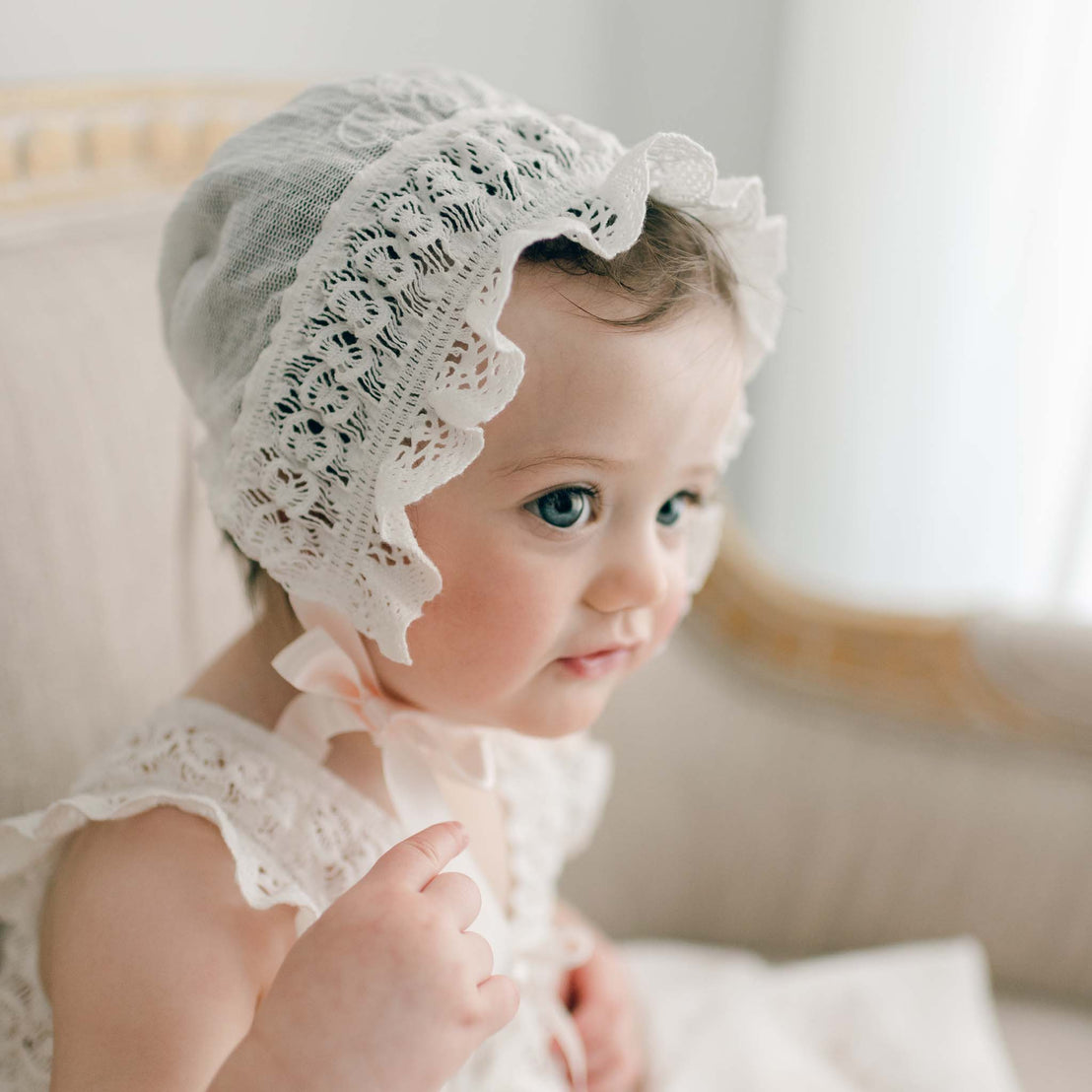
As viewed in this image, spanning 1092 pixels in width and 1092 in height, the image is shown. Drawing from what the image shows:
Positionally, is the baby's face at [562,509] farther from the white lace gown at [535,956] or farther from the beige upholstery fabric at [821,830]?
the beige upholstery fabric at [821,830]

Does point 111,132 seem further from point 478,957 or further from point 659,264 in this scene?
point 478,957

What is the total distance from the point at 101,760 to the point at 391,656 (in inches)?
8.3

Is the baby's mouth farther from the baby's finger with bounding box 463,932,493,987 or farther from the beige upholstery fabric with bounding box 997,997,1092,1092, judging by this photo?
the beige upholstery fabric with bounding box 997,997,1092,1092

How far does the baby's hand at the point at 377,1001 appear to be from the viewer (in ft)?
1.67

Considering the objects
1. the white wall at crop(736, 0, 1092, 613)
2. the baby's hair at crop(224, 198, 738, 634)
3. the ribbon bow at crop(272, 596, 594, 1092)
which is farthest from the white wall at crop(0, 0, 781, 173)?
the ribbon bow at crop(272, 596, 594, 1092)

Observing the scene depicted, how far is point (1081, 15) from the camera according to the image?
1.29m

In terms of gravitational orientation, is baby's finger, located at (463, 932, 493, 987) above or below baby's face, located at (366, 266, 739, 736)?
below

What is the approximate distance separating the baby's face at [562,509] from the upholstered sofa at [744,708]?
0.90 feet

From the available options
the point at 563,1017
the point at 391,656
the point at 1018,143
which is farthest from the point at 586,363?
the point at 1018,143

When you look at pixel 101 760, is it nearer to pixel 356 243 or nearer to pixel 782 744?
pixel 356 243

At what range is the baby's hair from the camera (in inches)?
23.8

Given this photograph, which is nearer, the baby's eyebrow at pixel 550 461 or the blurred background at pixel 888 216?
the baby's eyebrow at pixel 550 461

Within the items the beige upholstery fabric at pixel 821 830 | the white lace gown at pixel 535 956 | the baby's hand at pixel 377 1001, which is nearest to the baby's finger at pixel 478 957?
the baby's hand at pixel 377 1001

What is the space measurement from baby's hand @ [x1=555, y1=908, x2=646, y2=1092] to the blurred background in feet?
1.60
